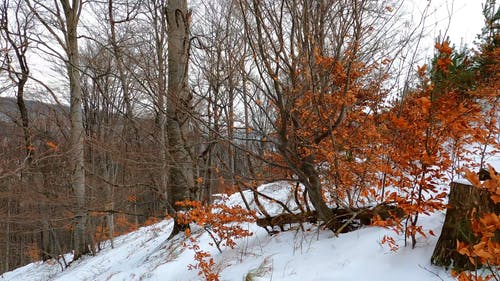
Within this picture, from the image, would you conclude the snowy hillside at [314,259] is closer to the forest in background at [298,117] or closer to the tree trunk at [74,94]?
the forest in background at [298,117]

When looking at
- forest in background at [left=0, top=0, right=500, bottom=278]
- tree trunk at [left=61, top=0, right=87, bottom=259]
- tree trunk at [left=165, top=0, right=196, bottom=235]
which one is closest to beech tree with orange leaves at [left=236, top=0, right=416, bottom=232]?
forest in background at [left=0, top=0, right=500, bottom=278]

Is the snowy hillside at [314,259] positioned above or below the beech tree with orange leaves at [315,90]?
below

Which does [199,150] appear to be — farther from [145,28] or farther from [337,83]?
[145,28]

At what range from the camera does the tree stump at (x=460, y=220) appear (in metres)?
2.09

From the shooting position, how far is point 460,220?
7.03ft

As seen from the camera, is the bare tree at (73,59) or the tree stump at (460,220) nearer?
the tree stump at (460,220)

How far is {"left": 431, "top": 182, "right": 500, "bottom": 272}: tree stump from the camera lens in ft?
6.86

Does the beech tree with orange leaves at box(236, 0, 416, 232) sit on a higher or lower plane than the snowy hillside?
higher

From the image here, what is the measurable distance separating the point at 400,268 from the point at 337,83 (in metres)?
2.07

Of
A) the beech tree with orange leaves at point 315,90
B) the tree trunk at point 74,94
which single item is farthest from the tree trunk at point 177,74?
the tree trunk at point 74,94

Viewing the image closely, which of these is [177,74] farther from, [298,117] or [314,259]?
[314,259]

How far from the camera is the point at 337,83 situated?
3688 millimetres

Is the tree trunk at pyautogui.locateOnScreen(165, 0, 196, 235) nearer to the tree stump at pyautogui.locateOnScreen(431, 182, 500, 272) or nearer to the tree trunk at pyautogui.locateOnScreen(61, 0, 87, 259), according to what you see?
the tree trunk at pyautogui.locateOnScreen(61, 0, 87, 259)

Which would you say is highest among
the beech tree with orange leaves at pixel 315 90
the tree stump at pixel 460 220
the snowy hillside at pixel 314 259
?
the beech tree with orange leaves at pixel 315 90
